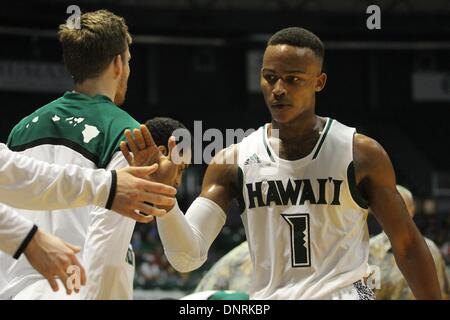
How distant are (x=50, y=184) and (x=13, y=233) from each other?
0.22 metres

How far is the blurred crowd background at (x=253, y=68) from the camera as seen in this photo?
16.4m

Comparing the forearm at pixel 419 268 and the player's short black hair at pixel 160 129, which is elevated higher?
the player's short black hair at pixel 160 129

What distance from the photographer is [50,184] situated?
267 centimetres

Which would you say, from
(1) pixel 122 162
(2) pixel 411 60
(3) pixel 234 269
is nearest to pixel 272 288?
(1) pixel 122 162

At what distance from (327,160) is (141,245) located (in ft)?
38.0

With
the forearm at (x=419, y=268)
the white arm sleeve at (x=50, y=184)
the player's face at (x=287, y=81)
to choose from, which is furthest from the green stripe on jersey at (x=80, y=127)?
the forearm at (x=419, y=268)

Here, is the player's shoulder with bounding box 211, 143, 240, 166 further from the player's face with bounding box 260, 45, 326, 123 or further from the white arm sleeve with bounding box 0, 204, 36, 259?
the white arm sleeve with bounding box 0, 204, 36, 259

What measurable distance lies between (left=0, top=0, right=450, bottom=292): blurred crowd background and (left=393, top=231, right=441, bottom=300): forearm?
40.8 feet

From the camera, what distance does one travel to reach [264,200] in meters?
3.42

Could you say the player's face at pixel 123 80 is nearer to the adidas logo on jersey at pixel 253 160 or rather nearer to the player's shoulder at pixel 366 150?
the adidas logo on jersey at pixel 253 160

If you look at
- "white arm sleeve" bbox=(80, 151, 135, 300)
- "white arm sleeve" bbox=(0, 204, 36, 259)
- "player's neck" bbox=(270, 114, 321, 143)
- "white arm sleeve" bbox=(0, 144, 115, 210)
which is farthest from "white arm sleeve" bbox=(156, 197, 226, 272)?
"white arm sleeve" bbox=(0, 204, 36, 259)

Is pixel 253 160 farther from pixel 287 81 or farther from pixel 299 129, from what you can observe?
pixel 287 81

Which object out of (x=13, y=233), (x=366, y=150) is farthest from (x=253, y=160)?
(x=13, y=233)

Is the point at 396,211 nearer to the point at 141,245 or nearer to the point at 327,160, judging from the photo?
the point at 327,160
